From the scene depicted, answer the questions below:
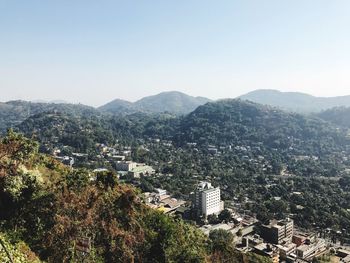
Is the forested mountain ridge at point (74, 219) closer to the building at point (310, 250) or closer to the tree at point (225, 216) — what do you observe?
the building at point (310, 250)

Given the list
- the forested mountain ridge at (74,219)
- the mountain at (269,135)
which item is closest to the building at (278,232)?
the forested mountain ridge at (74,219)

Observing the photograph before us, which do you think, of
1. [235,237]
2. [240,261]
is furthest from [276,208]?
[240,261]

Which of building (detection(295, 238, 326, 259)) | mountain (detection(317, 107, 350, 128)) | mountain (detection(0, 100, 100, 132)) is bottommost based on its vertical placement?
mountain (detection(317, 107, 350, 128))

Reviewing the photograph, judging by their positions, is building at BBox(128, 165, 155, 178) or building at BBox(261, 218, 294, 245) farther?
building at BBox(128, 165, 155, 178)

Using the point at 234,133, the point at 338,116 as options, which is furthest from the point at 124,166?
the point at 338,116

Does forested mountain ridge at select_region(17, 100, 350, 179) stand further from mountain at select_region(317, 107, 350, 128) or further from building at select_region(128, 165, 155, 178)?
building at select_region(128, 165, 155, 178)

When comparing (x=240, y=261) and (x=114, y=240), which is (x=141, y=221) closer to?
(x=114, y=240)

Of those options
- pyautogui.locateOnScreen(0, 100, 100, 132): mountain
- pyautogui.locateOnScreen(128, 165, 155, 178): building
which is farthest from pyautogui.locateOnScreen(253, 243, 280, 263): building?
pyautogui.locateOnScreen(0, 100, 100, 132): mountain

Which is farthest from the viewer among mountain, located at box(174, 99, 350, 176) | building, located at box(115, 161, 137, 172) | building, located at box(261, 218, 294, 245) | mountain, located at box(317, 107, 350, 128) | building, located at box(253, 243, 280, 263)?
mountain, located at box(317, 107, 350, 128)
